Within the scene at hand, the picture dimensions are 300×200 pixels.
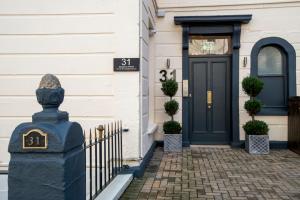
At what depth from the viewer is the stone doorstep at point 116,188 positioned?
442 centimetres

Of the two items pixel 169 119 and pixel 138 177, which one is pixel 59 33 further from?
pixel 169 119

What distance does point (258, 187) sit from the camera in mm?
5430

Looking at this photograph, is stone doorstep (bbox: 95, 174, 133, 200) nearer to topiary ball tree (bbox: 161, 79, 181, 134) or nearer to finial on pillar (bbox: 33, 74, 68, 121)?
finial on pillar (bbox: 33, 74, 68, 121)

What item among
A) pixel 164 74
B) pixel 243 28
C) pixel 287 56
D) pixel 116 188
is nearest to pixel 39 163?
pixel 116 188

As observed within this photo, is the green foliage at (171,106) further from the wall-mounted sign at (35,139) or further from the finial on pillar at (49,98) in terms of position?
the wall-mounted sign at (35,139)

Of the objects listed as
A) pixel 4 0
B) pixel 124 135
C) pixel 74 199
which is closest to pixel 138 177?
pixel 124 135

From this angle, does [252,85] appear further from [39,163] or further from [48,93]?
[39,163]

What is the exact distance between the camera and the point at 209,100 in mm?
9367

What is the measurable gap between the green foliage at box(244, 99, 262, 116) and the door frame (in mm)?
506

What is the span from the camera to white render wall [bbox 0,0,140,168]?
5.94 metres

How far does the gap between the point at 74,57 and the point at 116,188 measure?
240cm

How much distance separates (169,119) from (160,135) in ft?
1.57

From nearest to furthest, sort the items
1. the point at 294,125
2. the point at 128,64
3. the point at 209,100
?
the point at 128,64 < the point at 294,125 < the point at 209,100

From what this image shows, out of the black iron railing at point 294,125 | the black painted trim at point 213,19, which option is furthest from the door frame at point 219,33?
the black iron railing at point 294,125
